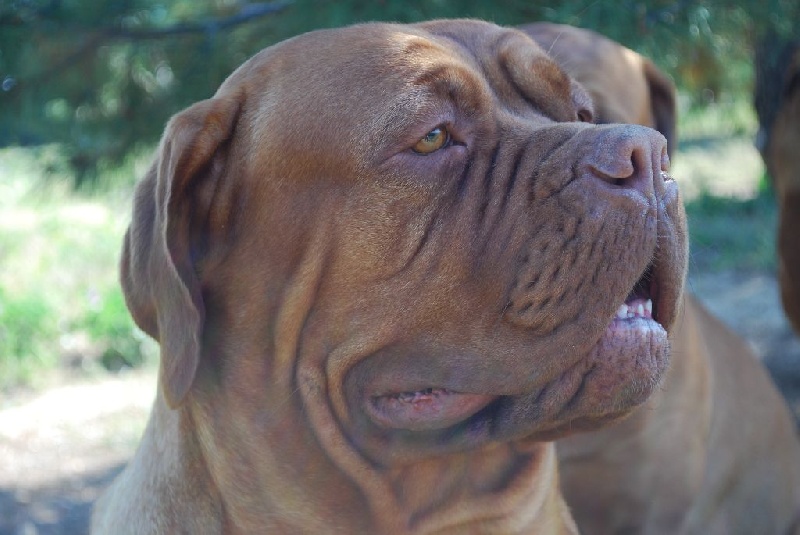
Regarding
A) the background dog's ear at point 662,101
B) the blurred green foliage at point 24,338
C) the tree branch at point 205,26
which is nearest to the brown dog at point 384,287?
the background dog's ear at point 662,101

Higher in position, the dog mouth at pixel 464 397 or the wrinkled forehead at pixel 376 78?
the wrinkled forehead at pixel 376 78

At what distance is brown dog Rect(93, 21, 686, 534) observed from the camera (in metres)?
2.27

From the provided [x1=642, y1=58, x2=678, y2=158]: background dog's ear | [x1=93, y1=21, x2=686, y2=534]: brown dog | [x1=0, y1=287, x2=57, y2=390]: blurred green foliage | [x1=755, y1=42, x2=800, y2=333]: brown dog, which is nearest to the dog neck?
[x1=93, y1=21, x2=686, y2=534]: brown dog

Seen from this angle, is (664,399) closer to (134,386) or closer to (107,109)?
(107,109)

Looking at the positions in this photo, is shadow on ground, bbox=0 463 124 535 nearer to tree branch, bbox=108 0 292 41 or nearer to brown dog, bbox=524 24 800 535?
tree branch, bbox=108 0 292 41

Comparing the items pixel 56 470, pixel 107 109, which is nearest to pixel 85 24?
pixel 107 109

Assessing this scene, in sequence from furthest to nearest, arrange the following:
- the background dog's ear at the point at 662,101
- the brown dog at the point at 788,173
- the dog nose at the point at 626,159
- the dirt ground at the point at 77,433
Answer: the dirt ground at the point at 77,433 < the brown dog at the point at 788,173 < the background dog's ear at the point at 662,101 < the dog nose at the point at 626,159

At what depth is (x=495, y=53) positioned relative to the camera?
2.73 m

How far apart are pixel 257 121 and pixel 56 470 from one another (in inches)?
141

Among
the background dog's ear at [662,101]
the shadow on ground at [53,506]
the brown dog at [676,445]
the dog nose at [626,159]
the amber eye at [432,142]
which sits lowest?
the shadow on ground at [53,506]

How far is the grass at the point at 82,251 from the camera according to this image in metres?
6.49

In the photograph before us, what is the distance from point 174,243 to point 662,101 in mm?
2482

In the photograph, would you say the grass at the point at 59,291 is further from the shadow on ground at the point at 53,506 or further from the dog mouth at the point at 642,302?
the dog mouth at the point at 642,302

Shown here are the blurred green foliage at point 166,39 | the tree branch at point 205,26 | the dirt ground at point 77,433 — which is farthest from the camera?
the dirt ground at point 77,433
